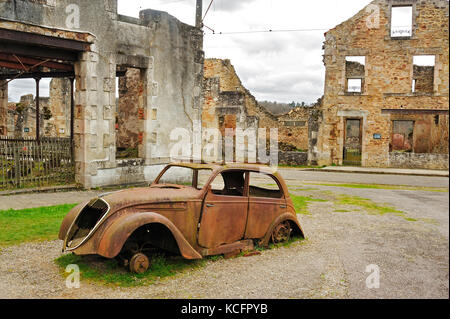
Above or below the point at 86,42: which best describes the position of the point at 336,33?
above

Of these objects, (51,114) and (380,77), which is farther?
(51,114)

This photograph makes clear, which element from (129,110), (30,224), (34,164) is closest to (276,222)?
(30,224)

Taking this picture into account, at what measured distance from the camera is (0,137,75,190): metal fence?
10.6 meters

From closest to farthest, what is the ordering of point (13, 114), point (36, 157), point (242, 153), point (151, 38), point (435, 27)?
point (36, 157) < point (151, 38) < point (435, 27) < point (242, 153) < point (13, 114)

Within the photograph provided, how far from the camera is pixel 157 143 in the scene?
1298 centimetres

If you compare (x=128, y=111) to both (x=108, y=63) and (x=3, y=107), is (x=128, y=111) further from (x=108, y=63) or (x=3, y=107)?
(x=108, y=63)

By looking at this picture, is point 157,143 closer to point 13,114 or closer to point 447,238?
point 447,238

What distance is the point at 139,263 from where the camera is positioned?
4836 mm

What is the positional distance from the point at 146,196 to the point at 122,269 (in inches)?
37.4

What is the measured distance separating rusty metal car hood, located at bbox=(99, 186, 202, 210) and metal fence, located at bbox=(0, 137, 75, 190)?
260 inches

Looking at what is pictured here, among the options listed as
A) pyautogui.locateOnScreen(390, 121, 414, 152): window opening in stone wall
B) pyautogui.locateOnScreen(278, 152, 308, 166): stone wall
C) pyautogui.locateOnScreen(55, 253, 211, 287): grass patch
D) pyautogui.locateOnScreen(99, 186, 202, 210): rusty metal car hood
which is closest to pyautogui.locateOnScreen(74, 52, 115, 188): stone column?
pyautogui.locateOnScreen(55, 253, 211, 287): grass patch

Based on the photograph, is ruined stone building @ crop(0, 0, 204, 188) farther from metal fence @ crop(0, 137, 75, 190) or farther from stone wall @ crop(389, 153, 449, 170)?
stone wall @ crop(389, 153, 449, 170)
